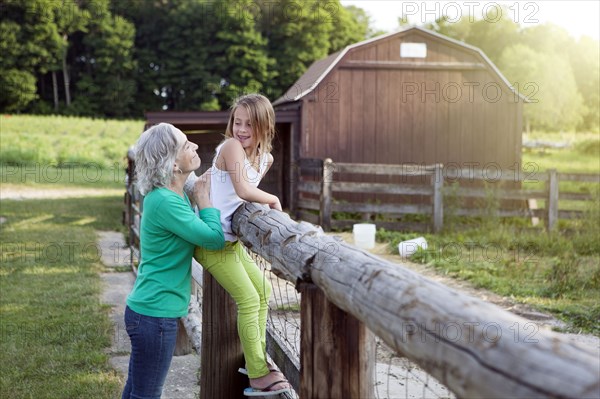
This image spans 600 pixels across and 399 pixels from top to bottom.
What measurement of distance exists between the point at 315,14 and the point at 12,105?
23.0 m

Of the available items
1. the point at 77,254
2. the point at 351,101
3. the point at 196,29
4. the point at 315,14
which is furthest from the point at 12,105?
the point at 77,254

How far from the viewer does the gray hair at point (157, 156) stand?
109 inches

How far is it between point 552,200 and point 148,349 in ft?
37.5

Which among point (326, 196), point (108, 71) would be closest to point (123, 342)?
point (326, 196)

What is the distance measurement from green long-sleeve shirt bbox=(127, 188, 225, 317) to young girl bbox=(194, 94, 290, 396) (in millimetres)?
165

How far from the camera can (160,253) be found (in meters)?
2.82

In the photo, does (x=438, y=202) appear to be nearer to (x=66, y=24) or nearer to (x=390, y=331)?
(x=390, y=331)

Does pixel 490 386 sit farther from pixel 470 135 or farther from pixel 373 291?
pixel 470 135

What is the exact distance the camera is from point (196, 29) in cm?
5572

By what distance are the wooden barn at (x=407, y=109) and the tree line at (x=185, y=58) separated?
3348cm

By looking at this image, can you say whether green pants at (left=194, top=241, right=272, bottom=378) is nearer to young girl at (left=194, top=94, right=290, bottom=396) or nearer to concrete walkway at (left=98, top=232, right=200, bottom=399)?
young girl at (left=194, top=94, right=290, bottom=396)

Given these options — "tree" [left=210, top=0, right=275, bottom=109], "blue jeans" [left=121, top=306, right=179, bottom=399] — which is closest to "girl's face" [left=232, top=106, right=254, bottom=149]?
"blue jeans" [left=121, top=306, right=179, bottom=399]

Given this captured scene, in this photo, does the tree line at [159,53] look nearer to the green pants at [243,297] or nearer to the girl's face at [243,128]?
the girl's face at [243,128]

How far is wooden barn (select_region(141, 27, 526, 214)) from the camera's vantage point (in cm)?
1644
